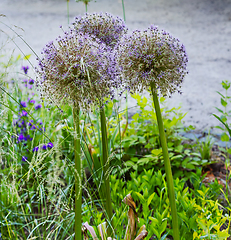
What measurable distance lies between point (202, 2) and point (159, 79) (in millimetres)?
8486

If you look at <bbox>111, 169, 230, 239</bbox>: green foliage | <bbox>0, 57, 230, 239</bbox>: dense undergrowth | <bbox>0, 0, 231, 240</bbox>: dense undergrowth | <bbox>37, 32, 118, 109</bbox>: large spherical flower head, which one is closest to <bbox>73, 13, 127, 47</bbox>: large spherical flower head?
<bbox>0, 0, 231, 240</bbox>: dense undergrowth

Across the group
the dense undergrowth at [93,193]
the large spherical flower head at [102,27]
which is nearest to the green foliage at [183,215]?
the dense undergrowth at [93,193]

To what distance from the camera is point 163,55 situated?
118cm

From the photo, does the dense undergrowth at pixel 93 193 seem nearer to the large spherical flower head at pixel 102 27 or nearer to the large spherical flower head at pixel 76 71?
the large spherical flower head at pixel 76 71

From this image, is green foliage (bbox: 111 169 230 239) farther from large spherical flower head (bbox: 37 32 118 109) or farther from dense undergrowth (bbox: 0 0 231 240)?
large spherical flower head (bbox: 37 32 118 109)

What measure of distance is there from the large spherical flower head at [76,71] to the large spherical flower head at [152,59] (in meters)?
0.09

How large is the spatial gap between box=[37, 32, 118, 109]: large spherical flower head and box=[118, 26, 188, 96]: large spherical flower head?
0.09m

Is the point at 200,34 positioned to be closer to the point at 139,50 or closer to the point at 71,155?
the point at 71,155

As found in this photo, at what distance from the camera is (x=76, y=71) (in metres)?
1.08

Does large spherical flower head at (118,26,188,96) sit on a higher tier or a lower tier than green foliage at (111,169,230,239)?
higher

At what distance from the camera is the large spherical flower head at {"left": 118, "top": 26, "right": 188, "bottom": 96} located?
1156 mm

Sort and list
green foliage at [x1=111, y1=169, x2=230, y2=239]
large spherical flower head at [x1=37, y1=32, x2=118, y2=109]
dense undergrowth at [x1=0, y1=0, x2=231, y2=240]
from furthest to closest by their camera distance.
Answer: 1. green foliage at [x1=111, y1=169, x2=230, y2=239]
2. dense undergrowth at [x1=0, y1=0, x2=231, y2=240]
3. large spherical flower head at [x1=37, y1=32, x2=118, y2=109]

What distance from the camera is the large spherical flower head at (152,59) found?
116 centimetres

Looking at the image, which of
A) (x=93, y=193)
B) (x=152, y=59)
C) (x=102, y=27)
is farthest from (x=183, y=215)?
(x=102, y=27)
